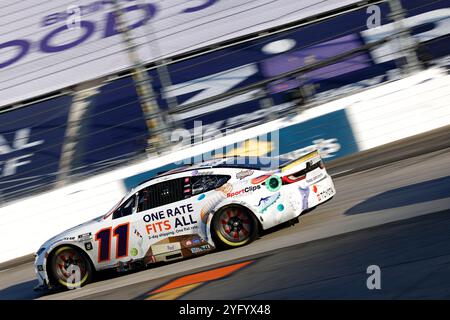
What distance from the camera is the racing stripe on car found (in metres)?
7.81

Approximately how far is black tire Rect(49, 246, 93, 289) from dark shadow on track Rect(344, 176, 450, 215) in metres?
3.53

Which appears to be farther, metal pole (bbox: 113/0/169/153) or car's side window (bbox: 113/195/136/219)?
metal pole (bbox: 113/0/169/153)

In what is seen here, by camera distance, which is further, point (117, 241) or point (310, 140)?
point (310, 140)

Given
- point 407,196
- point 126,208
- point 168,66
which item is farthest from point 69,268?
point 168,66

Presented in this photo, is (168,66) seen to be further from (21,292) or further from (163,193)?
(163,193)

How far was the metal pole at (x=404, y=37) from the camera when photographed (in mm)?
14602

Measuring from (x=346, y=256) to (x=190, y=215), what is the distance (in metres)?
2.66

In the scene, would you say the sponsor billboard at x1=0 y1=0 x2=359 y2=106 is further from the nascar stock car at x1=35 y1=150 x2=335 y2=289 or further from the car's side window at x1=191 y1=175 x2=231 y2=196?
the car's side window at x1=191 y1=175 x2=231 y2=196

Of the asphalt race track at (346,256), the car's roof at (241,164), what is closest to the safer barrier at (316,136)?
the asphalt race track at (346,256)

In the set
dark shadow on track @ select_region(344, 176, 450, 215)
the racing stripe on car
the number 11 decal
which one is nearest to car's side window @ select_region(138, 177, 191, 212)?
the number 11 decal

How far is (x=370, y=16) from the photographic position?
18.5 m

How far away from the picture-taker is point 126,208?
980 cm

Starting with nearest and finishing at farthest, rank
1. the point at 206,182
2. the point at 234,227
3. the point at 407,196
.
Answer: the point at 234,227 < the point at 206,182 < the point at 407,196

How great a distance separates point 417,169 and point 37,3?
12441mm
